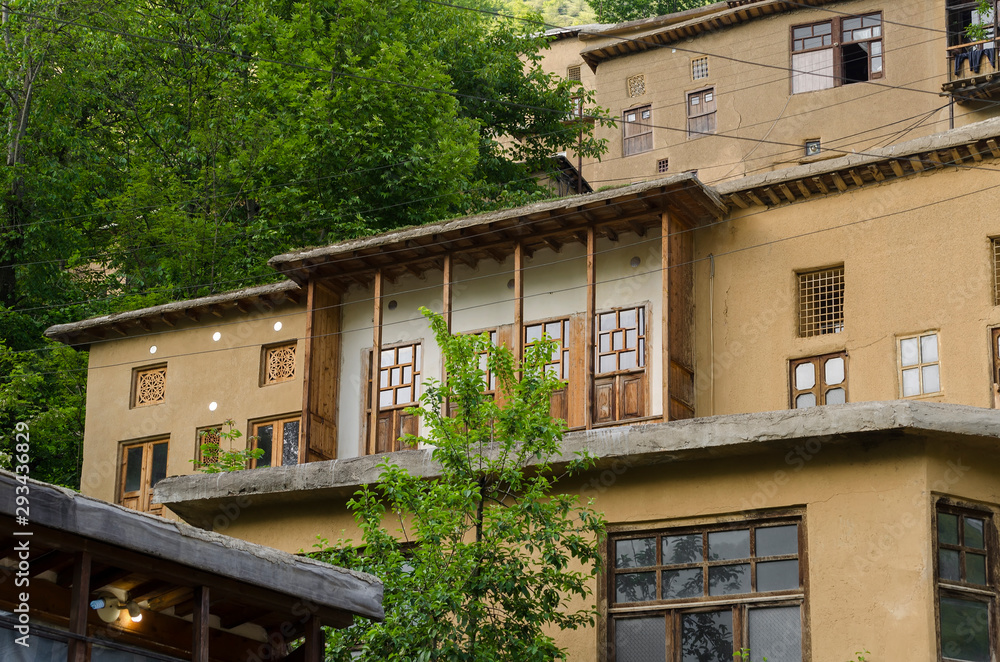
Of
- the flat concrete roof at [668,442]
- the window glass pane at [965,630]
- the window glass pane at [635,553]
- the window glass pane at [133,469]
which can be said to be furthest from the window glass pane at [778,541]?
the window glass pane at [133,469]

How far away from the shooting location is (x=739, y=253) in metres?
17.8

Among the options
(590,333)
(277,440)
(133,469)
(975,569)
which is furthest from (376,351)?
(975,569)

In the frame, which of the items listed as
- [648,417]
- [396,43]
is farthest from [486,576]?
[396,43]

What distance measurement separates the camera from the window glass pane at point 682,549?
45.9 ft

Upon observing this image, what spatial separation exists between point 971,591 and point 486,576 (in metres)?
4.90

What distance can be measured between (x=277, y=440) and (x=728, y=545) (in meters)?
9.43

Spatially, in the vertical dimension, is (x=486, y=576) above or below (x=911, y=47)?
below

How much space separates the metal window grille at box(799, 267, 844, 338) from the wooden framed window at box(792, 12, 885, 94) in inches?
610

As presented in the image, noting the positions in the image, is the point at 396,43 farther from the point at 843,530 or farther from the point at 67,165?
the point at 843,530

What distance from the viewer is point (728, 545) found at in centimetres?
1383

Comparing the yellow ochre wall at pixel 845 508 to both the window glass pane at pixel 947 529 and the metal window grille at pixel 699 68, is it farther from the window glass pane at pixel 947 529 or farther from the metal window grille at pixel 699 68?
the metal window grille at pixel 699 68

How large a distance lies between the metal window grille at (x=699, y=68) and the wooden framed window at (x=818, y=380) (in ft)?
61.3

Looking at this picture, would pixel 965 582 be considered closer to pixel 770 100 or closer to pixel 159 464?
pixel 159 464

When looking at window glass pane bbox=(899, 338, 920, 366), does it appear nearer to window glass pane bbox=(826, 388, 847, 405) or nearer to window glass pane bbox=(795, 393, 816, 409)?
window glass pane bbox=(826, 388, 847, 405)
